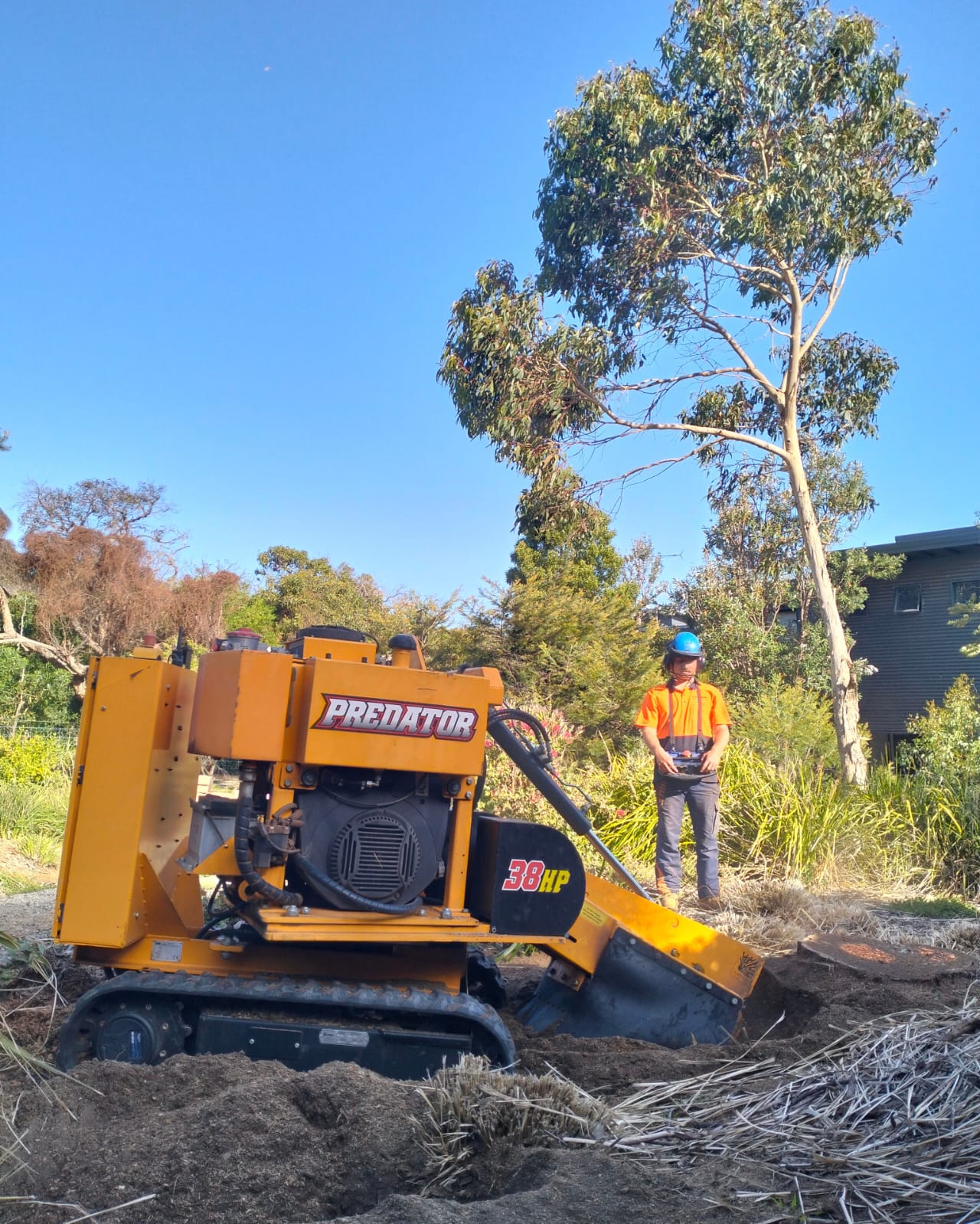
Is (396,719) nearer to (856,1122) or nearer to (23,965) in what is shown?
(856,1122)

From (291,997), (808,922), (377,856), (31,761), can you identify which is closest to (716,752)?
(808,922)

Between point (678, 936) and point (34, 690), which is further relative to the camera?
point (34, 690)

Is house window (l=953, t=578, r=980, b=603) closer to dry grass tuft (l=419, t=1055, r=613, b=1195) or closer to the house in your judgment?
the house

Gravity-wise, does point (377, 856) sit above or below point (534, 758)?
below

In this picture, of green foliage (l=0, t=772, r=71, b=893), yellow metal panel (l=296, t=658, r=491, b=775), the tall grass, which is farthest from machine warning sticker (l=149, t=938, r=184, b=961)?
green foliage (l=0, t=772, r=71, b=893)

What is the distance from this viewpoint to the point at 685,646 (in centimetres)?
694

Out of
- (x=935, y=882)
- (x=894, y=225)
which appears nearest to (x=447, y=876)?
(x=935, y=882)

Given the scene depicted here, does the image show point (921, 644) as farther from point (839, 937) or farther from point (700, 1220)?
point (700, 1220)

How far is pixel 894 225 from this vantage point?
46.0 feet

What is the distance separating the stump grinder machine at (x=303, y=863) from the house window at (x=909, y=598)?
19.5m

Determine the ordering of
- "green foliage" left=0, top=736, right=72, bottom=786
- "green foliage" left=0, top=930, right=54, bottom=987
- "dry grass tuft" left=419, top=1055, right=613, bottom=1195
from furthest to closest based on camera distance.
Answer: "green foliage" left=0, top=736, right=72, bottom=786
"green foliage" left=0, top=930, right=54, bottom=987
"dry grass tuft" left=419, top=1055, right=613, bottom=1195

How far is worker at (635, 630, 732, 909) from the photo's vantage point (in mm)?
6781

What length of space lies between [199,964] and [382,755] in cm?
106

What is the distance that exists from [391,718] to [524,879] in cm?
89
